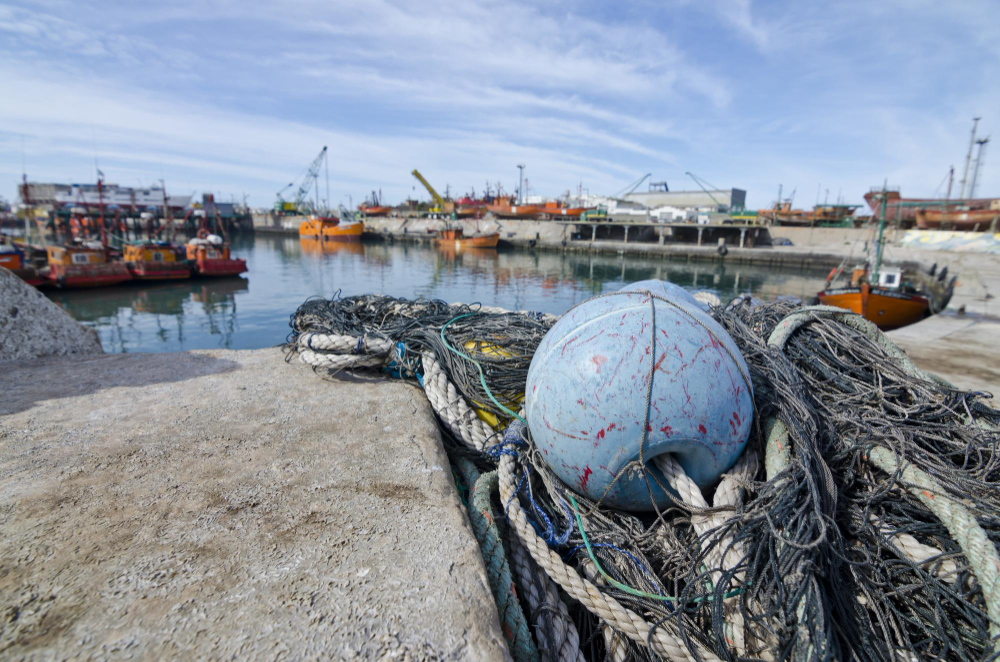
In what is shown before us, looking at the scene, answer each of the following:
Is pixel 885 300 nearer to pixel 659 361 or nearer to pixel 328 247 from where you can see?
pixel 659 361

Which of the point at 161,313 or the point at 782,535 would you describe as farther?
the point at 161,313

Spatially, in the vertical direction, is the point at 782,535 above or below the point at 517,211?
below

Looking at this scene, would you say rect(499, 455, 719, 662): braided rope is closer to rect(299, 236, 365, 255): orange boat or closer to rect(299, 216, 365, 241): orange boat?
rect(299, 236, 365, 255): orange boat

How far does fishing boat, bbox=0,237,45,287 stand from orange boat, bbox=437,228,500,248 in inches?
1385

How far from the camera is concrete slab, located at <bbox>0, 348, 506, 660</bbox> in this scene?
1622 millimetres

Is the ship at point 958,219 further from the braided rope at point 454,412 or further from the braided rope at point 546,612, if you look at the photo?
the braided rope at point 546,612

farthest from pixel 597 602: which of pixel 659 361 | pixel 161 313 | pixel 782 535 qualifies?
pixel 161 313

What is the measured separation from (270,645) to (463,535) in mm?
875

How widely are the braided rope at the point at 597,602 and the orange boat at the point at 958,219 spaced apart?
166 feet

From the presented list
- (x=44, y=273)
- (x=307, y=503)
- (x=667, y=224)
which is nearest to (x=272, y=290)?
(x=44, y=273)

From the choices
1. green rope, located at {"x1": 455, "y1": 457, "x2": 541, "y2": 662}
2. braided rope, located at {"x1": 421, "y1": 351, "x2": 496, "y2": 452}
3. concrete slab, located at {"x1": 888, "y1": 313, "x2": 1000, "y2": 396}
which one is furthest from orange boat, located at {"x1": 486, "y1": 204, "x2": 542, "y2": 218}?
green rope, located at {"x1": 455, "y1": 457, "x2": 541, "y2": 662}

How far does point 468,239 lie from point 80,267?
33.9 meters

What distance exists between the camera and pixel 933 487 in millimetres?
2518

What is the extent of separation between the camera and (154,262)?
25.1 m
